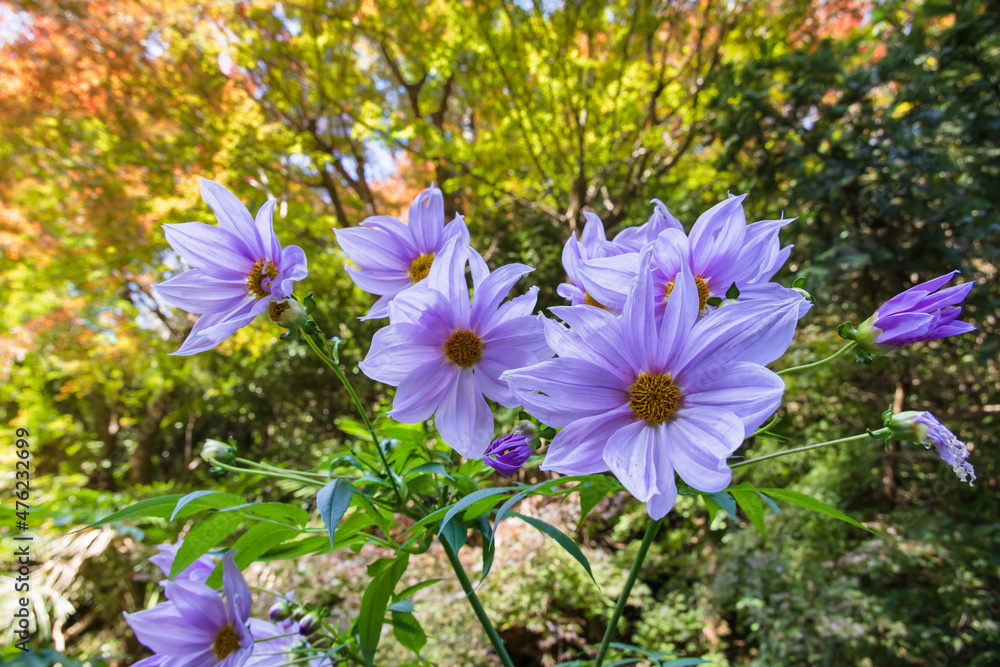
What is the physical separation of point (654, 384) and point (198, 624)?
44 centimetres

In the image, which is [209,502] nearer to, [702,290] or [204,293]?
[204,293]

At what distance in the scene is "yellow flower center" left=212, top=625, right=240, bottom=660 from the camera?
45 centimetres

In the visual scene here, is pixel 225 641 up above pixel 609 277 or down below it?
below

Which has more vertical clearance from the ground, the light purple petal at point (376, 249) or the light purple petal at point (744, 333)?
the light purple petal at point (376, 249)

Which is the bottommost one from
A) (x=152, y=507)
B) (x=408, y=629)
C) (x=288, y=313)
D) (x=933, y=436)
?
(x=408, y=629)

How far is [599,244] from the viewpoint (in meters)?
0.45

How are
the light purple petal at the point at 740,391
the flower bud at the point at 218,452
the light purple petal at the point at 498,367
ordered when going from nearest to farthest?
1. the light purple petal at the point at 740,391
2. the light purple petal at the point at 498,367
3. the flower bud at the point at 218,452

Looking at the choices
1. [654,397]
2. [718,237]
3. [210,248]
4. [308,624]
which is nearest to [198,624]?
[308,624]

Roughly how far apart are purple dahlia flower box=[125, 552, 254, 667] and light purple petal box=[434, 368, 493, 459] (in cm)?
21

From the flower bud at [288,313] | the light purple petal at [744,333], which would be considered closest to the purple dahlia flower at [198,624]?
the flower bud at [288,313]

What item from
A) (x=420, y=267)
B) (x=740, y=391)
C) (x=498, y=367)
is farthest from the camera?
(x=420, y=267)

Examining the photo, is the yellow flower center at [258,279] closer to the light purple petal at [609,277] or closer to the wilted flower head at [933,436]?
the light purple petal at [609,277]

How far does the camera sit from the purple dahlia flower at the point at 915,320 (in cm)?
35

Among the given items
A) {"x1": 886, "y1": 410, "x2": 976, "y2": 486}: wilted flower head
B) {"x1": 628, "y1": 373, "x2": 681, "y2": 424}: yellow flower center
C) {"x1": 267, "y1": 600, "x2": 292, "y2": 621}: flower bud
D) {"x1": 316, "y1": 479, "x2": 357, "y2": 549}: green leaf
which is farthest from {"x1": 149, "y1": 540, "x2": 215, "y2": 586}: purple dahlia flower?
{"x1": 886, "y1": 410, "x2": 976, "y2": 486}: wilted flower head
